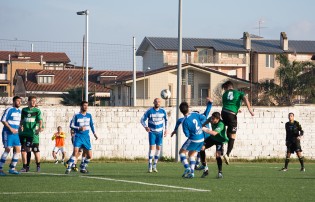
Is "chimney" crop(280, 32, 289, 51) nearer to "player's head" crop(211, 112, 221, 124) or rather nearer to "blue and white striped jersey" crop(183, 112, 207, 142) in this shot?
"player's head" crop(211, 112, 221, 124)

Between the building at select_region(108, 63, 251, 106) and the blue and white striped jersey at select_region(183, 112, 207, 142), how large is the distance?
4091 cm

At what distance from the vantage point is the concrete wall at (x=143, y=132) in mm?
35750

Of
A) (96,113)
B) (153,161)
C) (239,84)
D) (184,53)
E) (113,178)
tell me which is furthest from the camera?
(184,53)

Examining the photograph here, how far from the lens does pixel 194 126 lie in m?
19.7

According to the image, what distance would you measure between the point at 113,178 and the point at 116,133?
54.5 feet

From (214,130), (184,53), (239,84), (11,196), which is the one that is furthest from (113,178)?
(184,53)

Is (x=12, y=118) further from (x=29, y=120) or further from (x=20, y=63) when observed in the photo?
(x=20, y=63)

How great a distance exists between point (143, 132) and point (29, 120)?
1401 cm

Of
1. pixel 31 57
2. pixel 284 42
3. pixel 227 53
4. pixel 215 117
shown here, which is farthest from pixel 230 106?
pixel 31 57

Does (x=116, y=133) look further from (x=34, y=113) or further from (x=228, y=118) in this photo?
(x=228, y=118)

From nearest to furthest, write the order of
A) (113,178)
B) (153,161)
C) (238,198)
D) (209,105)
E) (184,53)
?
(238,198) < (113,178) < (209,105) < (153,161) < (184,53)

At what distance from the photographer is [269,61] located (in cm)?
→ 9831

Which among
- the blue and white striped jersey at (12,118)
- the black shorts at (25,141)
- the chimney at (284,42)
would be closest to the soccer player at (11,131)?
the blue and white striped jersey at (12,118)

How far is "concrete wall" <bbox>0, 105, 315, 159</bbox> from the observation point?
35750mm
